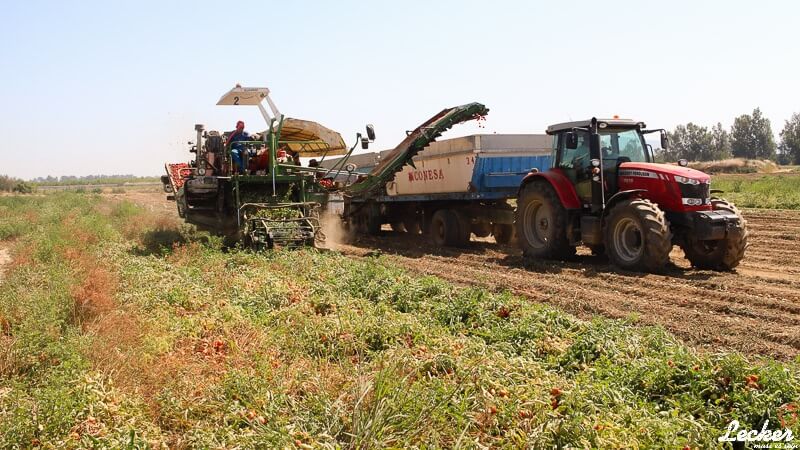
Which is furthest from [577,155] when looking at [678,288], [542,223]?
[678,288]

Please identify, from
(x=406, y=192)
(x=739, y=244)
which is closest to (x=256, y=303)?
(x=739, y=244)

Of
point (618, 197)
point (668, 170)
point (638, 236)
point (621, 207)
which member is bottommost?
point (638, 236)

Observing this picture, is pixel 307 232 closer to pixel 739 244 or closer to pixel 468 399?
pixel 739 244

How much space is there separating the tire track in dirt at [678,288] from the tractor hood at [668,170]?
1333mm

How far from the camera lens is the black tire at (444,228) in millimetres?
14031

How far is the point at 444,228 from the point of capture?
562 inches

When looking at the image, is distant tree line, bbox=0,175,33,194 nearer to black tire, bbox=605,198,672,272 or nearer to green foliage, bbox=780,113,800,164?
black tire, bbox=605,198,672,272

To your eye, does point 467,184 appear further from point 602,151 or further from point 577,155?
point 602,151

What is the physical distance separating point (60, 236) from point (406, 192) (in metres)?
7.28

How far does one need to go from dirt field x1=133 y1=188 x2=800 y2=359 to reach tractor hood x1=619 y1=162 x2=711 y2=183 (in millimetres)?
1333

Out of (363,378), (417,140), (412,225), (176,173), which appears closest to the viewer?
(363,378)

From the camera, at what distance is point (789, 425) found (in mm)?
3779

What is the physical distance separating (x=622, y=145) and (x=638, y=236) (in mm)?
1551

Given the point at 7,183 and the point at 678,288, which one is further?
the point at 7,183
